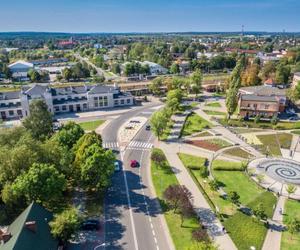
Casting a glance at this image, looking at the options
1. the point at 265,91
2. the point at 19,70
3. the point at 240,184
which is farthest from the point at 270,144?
the point at 19,70

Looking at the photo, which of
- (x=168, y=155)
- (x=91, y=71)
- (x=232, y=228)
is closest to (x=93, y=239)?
(x=232, y=228)

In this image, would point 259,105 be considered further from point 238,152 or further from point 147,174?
point 147,174

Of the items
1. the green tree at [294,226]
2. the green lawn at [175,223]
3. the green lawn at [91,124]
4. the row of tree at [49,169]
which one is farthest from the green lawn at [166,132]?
the green tree at [294,226]

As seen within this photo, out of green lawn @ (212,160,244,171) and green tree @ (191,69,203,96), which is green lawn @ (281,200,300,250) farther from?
green tree @ (191,69,203,96)

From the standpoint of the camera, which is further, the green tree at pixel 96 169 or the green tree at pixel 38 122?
the green tree at pixel 38 122

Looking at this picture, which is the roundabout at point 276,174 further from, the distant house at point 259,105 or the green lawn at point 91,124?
the green lawn at point 91,124
